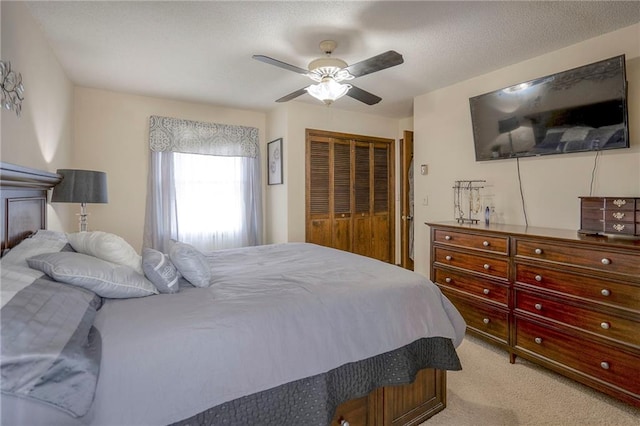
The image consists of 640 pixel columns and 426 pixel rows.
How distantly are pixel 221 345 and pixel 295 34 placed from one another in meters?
2.19

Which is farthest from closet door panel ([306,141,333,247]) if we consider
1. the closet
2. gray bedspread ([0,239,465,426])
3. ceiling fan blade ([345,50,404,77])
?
gray bedspread ([0,239,465,426])

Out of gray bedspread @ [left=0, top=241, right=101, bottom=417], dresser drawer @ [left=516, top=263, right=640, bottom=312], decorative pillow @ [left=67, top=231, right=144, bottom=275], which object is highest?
decorative pillow @ [left=67, top=231, right=144, bottom=275]

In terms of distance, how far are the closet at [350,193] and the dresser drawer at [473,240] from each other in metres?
1.78

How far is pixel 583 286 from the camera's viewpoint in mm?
2059

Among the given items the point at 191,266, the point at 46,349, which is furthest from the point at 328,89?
the point at 46,349

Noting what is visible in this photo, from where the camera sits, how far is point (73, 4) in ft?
6.58

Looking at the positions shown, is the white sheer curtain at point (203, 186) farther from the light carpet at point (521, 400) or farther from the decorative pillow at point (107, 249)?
the light carpet at point (521, 400)

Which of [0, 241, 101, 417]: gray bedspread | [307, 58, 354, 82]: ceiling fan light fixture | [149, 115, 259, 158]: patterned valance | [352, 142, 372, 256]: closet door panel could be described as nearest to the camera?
[0, 241, 101, 417]: gray bedspread

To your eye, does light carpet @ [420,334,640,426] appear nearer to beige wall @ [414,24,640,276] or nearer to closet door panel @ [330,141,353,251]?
beige wall @ [414,24,640,276]

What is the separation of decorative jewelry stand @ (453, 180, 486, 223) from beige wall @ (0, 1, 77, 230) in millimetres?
3575

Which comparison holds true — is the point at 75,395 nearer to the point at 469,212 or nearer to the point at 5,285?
the point at 5,285

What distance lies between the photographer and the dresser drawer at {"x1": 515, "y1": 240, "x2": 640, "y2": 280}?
1.86m

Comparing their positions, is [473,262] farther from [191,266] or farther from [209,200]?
[209,200]

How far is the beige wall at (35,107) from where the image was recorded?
1.80 meters
